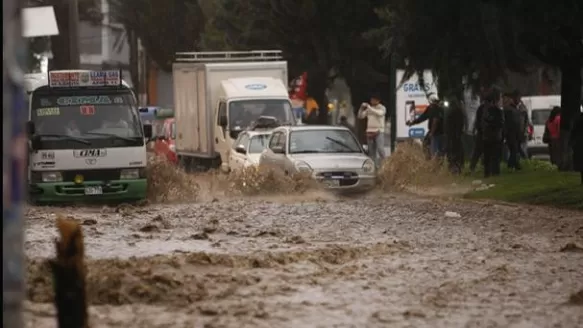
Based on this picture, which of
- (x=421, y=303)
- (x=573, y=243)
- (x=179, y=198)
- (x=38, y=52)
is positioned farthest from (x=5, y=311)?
(x=38, y=52)

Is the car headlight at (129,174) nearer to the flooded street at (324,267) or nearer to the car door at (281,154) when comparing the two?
the flooded street at (324,267)

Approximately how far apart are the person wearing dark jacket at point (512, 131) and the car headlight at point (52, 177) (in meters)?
10.8

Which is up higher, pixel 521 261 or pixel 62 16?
pixel 62 16

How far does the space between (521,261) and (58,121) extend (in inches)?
427

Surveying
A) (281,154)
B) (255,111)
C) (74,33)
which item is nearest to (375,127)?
(255,111)

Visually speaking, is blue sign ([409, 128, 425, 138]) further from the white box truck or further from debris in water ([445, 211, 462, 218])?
debris in water ([445, 211, 462, 218])

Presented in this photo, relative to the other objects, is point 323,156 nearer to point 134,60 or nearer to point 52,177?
point 52,177

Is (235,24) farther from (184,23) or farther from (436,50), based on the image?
(436,50)

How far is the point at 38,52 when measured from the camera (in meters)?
60.4

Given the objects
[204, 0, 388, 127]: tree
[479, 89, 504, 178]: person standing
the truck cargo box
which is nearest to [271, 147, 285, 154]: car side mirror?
[479, 89, 504, 178]: person standing

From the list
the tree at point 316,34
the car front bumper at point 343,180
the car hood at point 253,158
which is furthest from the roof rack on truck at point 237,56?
the car front bumper at point 343,180

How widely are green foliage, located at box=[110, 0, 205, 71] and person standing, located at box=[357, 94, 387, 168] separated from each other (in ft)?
66.4

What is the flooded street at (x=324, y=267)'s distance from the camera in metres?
11.3

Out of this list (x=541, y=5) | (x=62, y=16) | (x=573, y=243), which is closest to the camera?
(x=573, y=243)
